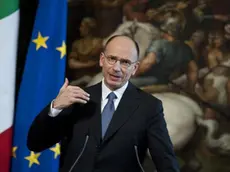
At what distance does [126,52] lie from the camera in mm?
1421

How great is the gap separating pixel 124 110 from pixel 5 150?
1393 mm

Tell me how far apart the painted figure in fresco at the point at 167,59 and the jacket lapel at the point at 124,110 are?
131 centimetres

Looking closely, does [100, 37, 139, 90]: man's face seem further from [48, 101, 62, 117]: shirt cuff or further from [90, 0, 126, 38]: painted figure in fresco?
[90, 0, 126, 38]: painted figure in fresco

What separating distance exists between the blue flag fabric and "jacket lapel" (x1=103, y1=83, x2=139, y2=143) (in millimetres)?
1232

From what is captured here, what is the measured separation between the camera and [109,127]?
137 cm

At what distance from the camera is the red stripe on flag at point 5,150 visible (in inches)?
101

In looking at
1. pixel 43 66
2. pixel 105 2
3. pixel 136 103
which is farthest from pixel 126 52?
pixel 105 2

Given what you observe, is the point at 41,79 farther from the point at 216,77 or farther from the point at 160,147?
the point at 160,147

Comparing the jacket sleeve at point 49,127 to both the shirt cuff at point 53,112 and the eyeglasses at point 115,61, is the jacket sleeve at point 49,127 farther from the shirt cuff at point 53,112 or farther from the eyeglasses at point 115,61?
the eyeglasses at point 115,61

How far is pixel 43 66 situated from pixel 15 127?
435mm

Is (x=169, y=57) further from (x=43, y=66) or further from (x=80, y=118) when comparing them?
(x=80, y=118)

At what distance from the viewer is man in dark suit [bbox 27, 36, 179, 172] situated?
1.34m

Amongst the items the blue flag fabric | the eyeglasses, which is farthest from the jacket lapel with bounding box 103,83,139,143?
the blue flag fabric

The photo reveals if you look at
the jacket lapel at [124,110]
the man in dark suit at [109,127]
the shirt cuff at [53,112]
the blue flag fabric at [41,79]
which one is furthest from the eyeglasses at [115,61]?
the blue flag fabric at [41,79]
